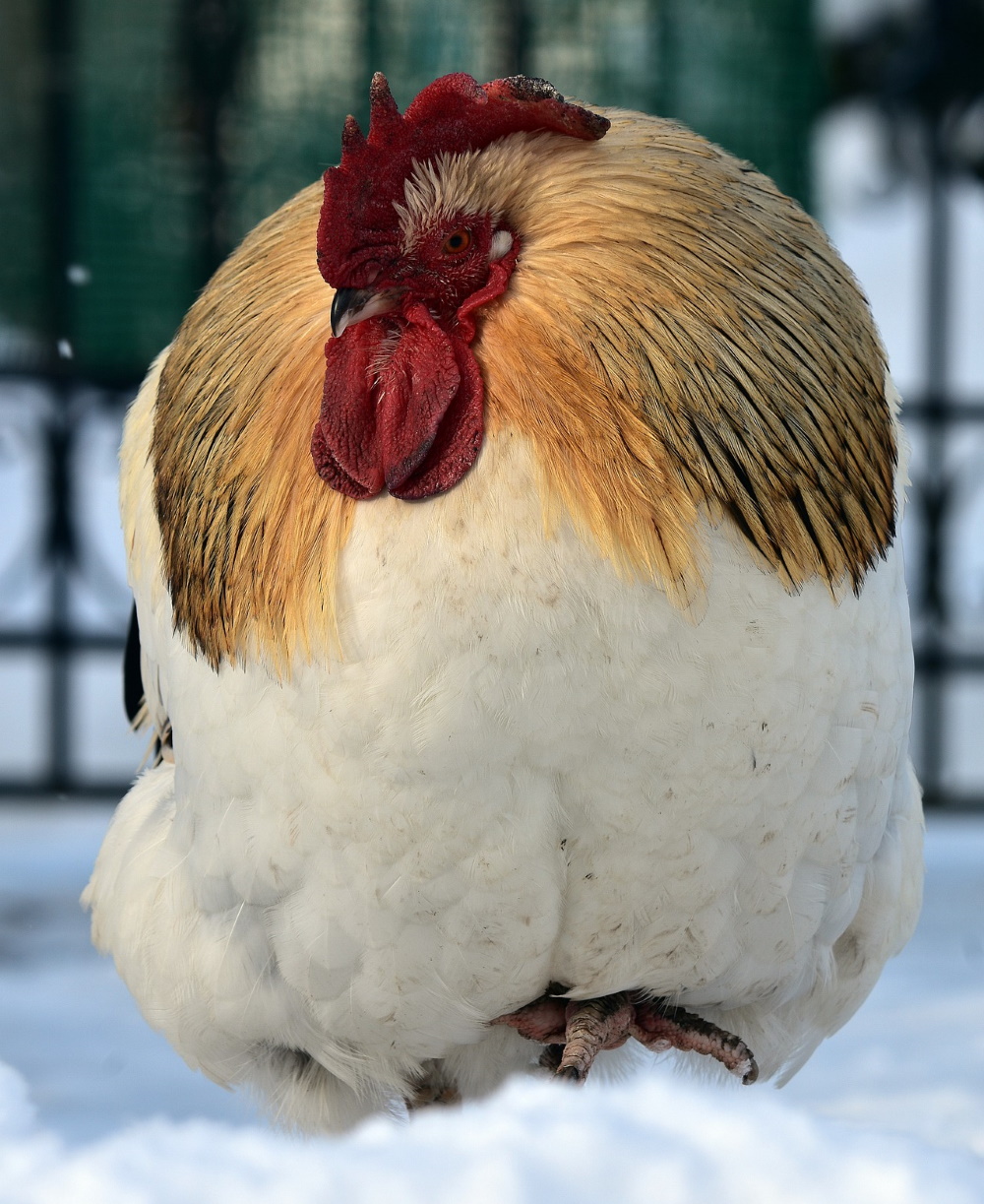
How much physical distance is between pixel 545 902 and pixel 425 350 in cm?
64

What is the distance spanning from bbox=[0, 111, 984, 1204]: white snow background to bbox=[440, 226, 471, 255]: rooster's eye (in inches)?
41.5

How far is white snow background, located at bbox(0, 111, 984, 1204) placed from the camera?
5.72 ft

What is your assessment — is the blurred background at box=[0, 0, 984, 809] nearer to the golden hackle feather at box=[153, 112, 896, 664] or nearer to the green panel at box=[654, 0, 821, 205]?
the green panel at box=[654, 0, 821, 205]

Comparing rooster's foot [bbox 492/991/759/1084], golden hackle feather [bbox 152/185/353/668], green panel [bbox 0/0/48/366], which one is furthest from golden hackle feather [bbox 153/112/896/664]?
green panel [bbox 0/0/48/366]

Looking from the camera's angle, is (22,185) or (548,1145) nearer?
(548,1145)

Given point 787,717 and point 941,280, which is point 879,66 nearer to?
point 941,280

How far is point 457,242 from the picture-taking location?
5.31 feet

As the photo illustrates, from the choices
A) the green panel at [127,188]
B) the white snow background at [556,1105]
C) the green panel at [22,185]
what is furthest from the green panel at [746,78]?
the green panel at [22,185]

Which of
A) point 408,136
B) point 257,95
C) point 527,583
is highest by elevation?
point 257,95

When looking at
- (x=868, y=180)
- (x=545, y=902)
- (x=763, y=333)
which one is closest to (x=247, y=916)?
(x=545, y=902)

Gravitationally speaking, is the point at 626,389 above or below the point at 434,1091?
above

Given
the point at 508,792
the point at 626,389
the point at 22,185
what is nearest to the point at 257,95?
the point at 22,185

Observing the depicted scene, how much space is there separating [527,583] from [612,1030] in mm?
735

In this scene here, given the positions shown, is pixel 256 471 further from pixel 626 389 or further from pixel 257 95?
pixel 257 95
